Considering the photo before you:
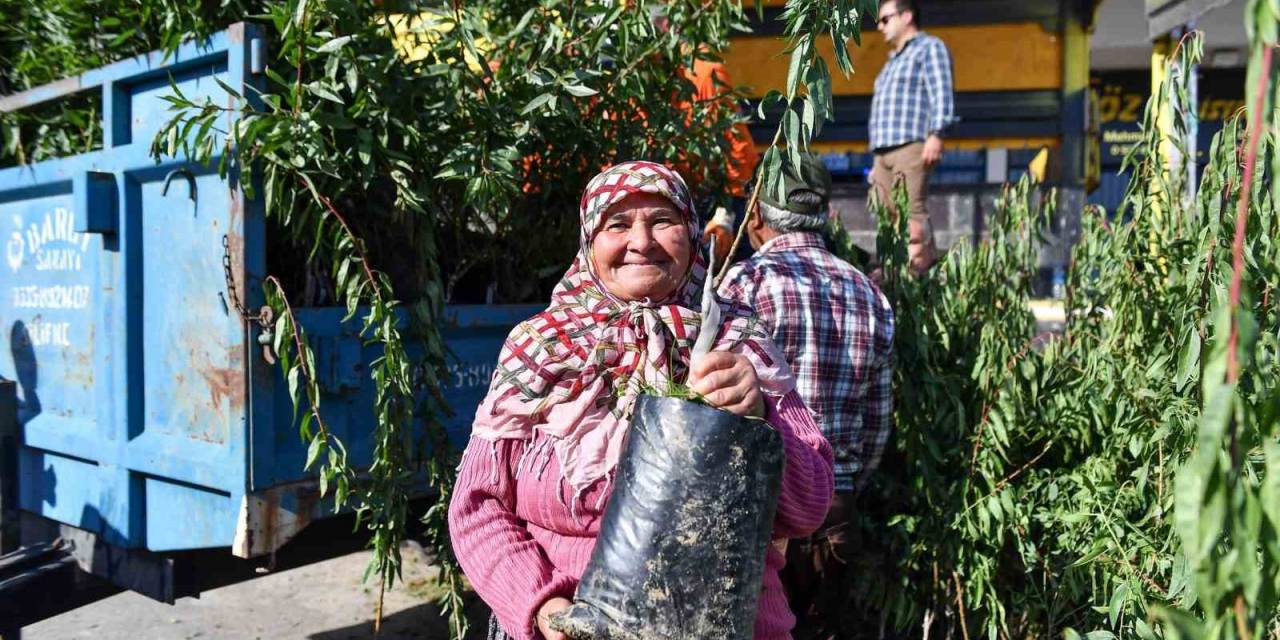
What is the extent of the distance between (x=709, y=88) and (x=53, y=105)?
8.15ft

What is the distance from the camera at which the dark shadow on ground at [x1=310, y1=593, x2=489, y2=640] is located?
4484 millimetres

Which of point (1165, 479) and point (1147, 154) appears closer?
point (1165, 479)

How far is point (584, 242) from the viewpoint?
196 cm

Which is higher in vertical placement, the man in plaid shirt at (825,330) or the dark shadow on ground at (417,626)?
the man in plaid shirt at (825,330)

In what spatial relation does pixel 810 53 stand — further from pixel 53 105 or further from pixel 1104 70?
pixel 1104 70

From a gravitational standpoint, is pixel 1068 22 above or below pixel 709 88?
above

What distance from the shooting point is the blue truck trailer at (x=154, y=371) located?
9.27 ft

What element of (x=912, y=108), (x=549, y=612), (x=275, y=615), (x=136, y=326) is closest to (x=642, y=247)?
(x=549, y=612)

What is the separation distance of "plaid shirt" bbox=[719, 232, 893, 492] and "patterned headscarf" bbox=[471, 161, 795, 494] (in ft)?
3.39

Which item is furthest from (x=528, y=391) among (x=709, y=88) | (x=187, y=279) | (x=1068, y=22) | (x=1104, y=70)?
(x=1104, y=70)

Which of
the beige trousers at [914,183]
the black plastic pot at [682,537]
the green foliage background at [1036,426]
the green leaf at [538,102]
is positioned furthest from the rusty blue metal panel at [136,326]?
the beige trousers at [914,183]

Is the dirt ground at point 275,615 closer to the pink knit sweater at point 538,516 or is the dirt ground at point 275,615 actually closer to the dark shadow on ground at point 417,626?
the dark shadow on ground at point 417,626

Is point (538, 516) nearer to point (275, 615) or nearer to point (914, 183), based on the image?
point (275, 615)

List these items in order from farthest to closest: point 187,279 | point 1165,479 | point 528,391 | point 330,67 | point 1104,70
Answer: point 1104,70 → point 187,279 → point 330,67 → point 1165,479 → point 528,391
